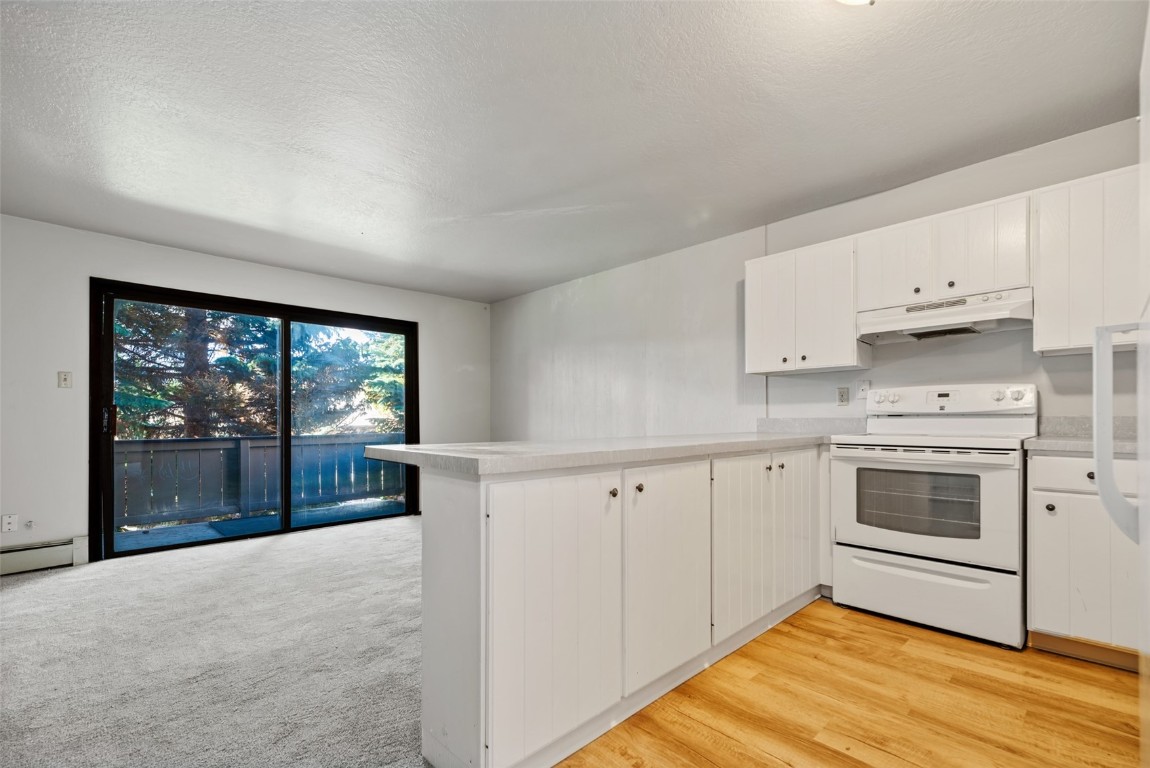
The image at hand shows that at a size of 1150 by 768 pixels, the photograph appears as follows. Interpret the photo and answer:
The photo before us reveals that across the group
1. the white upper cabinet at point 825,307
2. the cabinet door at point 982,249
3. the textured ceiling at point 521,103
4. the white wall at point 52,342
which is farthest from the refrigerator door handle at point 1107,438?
the white wall at point 52,342

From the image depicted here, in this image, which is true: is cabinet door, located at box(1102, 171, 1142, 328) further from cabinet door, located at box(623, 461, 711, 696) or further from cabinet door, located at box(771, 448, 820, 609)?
cabinet door, located at box(623, 461, 711, 696)

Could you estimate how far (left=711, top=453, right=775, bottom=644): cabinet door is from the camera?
85.6 inches

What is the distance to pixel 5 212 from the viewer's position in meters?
3.55

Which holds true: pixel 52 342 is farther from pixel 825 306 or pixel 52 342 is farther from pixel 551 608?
pixel 825 306

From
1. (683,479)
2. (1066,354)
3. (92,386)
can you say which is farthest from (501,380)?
(1066,354)

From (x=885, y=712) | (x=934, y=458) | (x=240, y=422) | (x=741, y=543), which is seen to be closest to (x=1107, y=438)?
(x=885, y=712)

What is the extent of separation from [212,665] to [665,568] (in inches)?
75.9

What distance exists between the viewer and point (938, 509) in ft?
8.30

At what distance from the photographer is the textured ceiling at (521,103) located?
184 centimetres

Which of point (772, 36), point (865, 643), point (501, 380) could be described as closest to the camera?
point (772, 36)

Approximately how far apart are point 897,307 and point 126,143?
3.97 meters

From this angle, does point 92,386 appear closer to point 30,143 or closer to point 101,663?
point 30,143

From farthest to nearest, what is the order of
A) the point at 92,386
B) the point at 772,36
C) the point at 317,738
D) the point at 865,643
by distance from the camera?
the point at 92,386
the point at 865,643
the point at 772,36
the point at 317,738

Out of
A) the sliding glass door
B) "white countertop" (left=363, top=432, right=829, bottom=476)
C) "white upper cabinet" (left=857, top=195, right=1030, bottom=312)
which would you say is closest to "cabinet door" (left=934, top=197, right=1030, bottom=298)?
"white upper cabinet" (left=857, top=195, right=1030, bottom=312)
